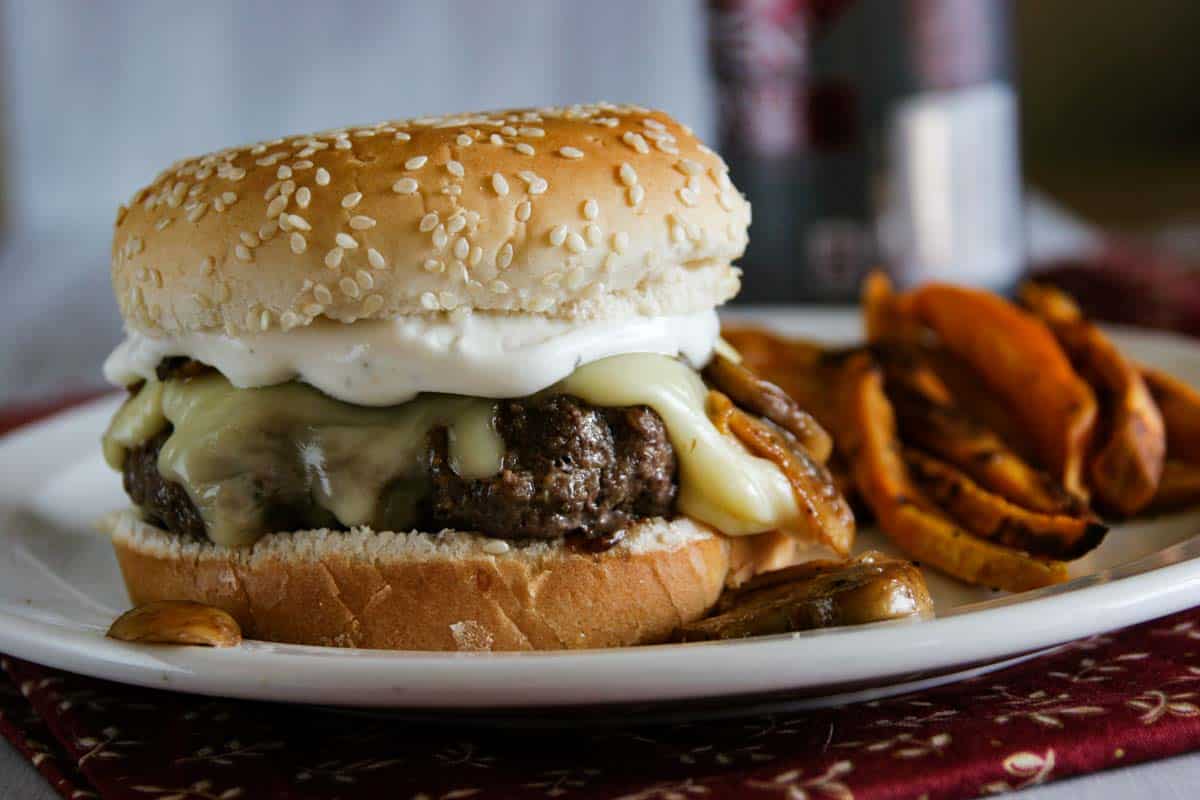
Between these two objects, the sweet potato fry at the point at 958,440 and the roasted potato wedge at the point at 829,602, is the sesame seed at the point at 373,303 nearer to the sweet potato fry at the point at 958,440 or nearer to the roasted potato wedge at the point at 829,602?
Answer: the roasted potato wedge at the point at 829,602

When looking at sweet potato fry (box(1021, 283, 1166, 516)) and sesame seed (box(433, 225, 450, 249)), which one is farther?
sweet potato fry (box(1021, 283, 1166, 516))

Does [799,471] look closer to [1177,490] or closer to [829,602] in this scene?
[829,602]

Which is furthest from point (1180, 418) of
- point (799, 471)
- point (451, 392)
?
point (451, 392)

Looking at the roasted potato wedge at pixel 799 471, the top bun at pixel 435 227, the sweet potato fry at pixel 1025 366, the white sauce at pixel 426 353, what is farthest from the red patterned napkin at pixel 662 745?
the sweet potato fry at pixel 1025 366

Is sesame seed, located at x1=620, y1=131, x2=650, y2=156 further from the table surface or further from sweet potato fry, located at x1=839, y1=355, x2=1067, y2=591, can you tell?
the table surface

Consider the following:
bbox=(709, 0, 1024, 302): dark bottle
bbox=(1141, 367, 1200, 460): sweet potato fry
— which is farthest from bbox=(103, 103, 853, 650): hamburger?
bbox=(709, 0, 1024, 302): dark bottle

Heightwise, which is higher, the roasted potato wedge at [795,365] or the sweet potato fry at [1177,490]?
the roasted potato wedge at [795,365]

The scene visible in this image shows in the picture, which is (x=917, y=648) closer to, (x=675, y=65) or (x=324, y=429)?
(x=324, y=429)
